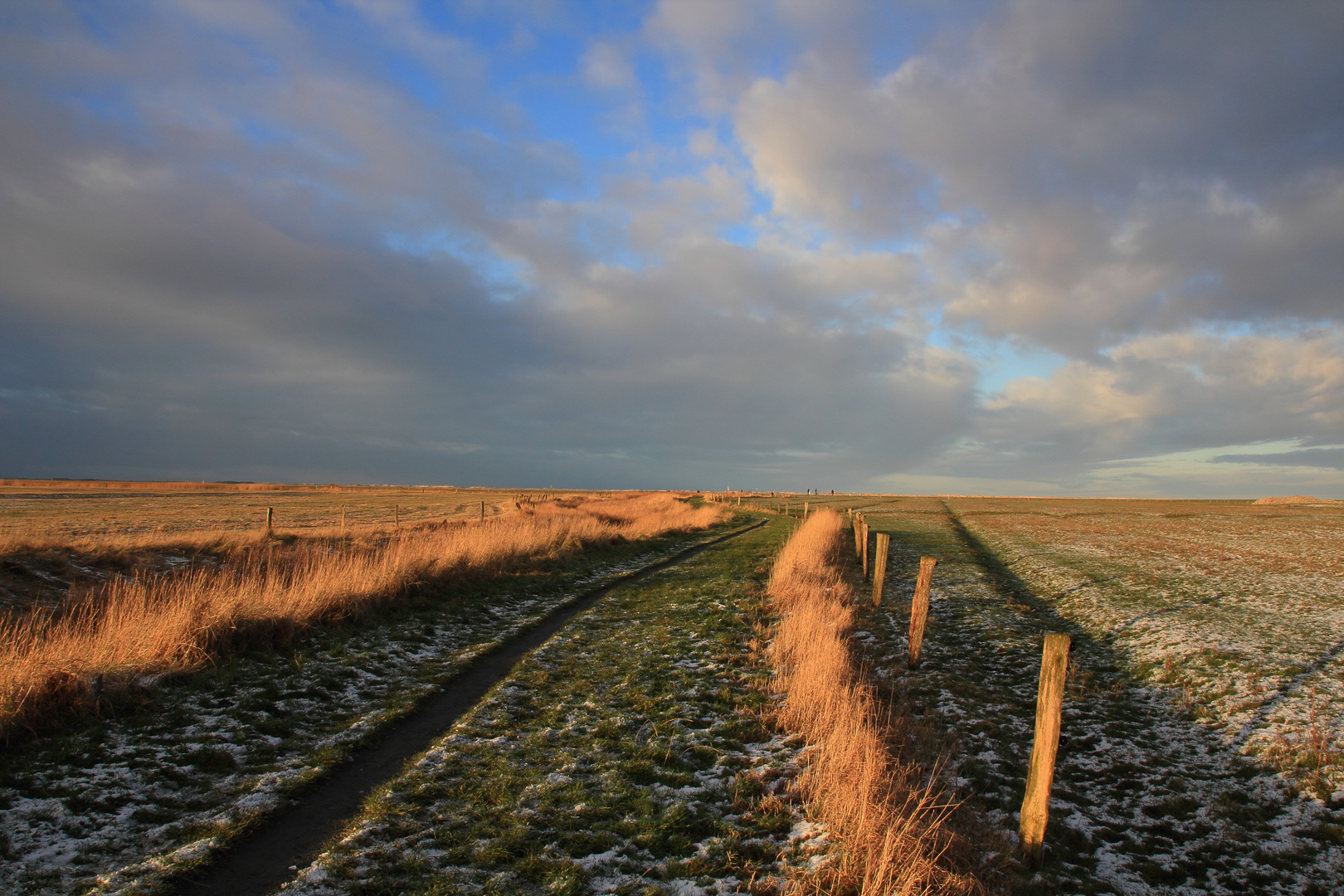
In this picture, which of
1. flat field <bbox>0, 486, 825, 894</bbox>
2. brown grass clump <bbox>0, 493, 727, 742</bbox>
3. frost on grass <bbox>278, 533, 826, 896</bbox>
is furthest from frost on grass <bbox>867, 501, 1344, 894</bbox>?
brown grass clump <bbox>0, 493, 727, 742</bbox>

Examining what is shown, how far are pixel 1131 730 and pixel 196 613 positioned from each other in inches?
621

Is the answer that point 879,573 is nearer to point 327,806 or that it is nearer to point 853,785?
point 853,785

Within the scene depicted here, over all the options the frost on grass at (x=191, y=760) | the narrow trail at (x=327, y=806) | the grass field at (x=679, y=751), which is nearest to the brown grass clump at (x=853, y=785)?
the grass field at (x=679, y=751)

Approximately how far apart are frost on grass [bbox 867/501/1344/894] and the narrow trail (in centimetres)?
689

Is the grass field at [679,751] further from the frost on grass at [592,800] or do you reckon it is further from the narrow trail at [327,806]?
the narrow trail at [327,806]

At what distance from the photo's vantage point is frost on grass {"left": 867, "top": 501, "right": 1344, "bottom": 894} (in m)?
6.34

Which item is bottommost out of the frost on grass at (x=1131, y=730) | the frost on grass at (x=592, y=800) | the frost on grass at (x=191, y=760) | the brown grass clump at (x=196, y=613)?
the frost on grass at (x=1131, y=730)

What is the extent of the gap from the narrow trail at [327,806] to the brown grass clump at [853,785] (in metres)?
4.58

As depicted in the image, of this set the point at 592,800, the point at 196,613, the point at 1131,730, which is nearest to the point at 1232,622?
the point at 1131,730

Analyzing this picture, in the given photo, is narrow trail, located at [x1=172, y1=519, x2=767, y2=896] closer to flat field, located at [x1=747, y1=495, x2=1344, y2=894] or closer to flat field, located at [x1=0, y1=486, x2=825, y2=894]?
flat field, located at [x1=0, y1=486, x2=825, y2=894]

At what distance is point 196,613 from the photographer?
32.9ft

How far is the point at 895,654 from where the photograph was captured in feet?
43.9

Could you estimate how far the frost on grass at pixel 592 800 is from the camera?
5277 millimetres

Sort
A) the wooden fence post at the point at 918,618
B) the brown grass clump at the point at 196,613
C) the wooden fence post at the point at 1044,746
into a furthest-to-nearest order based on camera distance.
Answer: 1. the wooden fence post at the point at 918,618
2. the brown grass clump at the point at 196,613
3. the wooden fence post at the point at 1044,746
